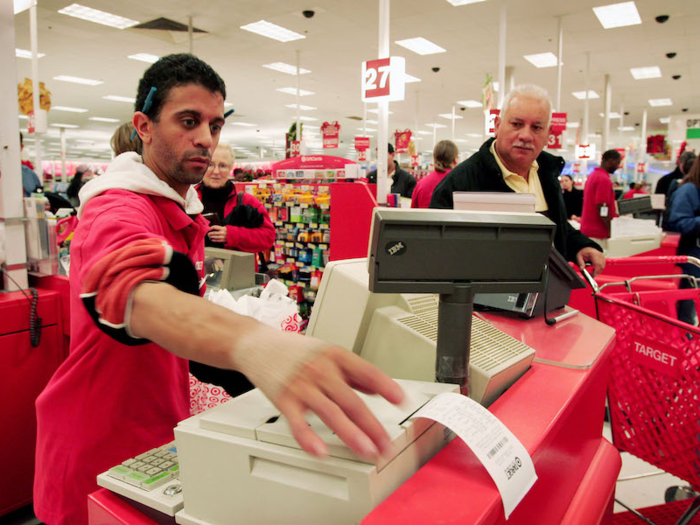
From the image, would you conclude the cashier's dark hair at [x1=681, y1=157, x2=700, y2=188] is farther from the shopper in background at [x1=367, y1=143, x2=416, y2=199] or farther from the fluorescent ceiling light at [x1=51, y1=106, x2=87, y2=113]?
the fluorescent ceiling light at [x1=51, y1=106, x2=87, y2=113]

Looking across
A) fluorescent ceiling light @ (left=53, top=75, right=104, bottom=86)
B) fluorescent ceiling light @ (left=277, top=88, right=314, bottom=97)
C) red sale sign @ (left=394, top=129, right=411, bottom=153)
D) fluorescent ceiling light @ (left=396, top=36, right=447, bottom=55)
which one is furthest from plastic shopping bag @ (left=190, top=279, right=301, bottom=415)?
fluorescent ceiling light @ (left=277, top=88, right=314, bottom=97)

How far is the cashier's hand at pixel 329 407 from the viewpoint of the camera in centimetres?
55

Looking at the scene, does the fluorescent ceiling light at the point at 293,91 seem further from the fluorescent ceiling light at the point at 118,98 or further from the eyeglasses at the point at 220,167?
the eyeglasses at the point at 220,167

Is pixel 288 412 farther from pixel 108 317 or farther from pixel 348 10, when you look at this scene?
pixel 348 10

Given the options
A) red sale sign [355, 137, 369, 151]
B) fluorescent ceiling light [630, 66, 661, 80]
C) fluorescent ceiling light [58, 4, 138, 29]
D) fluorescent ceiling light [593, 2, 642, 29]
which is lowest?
red sale sign [355, 137, 369, 151]

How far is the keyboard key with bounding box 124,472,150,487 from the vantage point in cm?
84

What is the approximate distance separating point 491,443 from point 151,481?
0.57m

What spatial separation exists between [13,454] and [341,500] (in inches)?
95.9

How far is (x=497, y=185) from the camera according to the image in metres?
2.33

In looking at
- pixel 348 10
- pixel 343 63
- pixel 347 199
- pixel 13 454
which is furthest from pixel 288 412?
pixel 343 63

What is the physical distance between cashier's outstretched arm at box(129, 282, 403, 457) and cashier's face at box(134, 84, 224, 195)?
1.83 feet

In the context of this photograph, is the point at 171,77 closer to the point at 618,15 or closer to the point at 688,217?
the point at 688,217

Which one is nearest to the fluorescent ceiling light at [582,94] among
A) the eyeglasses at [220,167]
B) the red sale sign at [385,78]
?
the red sale sign at [385,78]

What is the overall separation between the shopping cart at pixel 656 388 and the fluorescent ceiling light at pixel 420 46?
29.8ft
